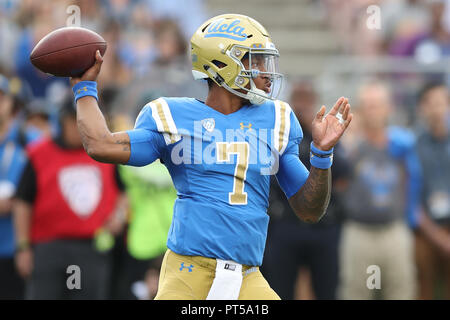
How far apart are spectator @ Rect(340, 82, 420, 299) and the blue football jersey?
3.50m

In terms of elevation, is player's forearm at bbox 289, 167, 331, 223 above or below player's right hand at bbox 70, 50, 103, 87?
below

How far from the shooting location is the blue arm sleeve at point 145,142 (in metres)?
4.09

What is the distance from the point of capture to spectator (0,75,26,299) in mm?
6953

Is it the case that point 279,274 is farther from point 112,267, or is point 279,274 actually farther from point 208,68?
point 208,68

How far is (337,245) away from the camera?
7.34 m

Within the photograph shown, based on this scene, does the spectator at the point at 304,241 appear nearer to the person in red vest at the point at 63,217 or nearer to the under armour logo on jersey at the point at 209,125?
the person in red vest at the point at 63,217

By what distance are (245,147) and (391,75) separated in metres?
5.22

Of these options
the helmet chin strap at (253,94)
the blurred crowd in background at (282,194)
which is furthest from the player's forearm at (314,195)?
the blurred crowd in background at (282,194)

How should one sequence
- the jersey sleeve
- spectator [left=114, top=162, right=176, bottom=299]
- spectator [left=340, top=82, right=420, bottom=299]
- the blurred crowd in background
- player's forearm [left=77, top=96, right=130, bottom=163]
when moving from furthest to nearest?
spectator [left=340, top=82, right=420, bottom=299] → spectator [left=114, top=162, right=176, bottom=299] → the blurred crowd in background → the jersey sleeve → player's forearm [left=77, top=96, right=130, bottom=163]

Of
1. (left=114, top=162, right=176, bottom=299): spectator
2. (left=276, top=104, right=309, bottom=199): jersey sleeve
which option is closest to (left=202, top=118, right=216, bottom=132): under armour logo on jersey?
(left=276, top=104, right=309, bottom=199): jersey sleeve

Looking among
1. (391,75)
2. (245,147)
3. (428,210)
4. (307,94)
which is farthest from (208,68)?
(391,75)

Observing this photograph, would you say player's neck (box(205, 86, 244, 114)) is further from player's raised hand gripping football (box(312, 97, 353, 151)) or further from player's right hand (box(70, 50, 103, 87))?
player's right hand (box(70, 50, 103, 87))

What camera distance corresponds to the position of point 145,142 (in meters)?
4.12

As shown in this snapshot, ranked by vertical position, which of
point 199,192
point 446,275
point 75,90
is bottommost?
point 446,275
